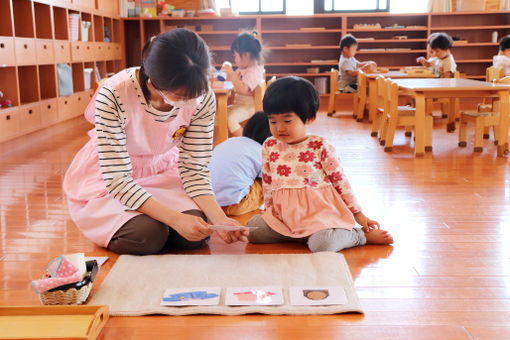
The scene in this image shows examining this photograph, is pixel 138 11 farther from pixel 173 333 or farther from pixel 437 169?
pixel 173 333

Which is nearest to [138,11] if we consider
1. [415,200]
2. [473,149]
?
[473,149]

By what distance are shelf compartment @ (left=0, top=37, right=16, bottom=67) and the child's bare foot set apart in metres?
3.10

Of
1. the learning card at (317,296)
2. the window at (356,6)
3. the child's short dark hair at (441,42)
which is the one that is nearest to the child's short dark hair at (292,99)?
the learning card at (317,296)

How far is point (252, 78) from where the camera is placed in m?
4.30

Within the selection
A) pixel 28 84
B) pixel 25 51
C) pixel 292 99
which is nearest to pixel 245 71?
pixel 25 51

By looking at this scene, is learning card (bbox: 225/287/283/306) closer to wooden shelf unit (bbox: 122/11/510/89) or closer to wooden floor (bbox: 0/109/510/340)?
wooden floor (bbox: 0/109/510/340)

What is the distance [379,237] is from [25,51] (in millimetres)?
3498

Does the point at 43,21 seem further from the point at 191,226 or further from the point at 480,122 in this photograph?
the point at 191,226

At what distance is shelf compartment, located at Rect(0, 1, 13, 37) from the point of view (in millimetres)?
4113

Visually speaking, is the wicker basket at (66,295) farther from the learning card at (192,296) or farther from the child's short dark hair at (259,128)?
the child's short dark hair at (259,128)

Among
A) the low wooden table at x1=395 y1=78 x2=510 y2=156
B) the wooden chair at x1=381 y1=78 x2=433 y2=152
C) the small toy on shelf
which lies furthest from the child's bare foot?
the small toy on shelf

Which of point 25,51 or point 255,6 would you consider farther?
point 255,6

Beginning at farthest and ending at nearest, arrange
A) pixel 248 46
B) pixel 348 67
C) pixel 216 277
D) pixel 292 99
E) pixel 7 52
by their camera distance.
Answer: pixel 348 67
pixel 248 46
pixel 7 52
pixel 292 99
pixel 216 277

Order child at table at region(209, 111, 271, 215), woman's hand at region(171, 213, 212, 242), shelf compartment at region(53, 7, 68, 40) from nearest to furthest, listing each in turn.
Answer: woman's hand at region(171, 213, 212, 242)
child at table at region(209, 111, 271, 215)
shelf compartment at region(53, 7, 68, 40)
